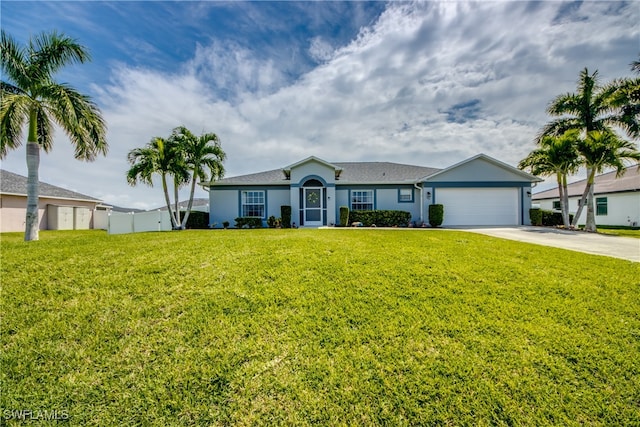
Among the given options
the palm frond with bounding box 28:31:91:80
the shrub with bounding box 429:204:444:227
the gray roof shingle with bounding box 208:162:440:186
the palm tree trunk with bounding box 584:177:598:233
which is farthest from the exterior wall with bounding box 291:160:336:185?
the palm tree trunk with bounding box 584:177:598:233

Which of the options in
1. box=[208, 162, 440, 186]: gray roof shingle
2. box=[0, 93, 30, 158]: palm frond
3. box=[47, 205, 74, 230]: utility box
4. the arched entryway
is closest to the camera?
box=[0, 93, 30, 158]: palm frond

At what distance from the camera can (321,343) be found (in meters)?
3.59

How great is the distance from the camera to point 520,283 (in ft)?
16.9

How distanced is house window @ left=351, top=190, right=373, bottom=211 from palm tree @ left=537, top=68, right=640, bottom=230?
1256cm

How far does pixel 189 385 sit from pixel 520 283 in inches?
230

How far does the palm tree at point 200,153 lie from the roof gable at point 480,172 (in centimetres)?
1403

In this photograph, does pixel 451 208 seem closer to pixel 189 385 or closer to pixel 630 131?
pixel 630 131

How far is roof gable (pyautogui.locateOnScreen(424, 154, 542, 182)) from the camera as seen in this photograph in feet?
57.2

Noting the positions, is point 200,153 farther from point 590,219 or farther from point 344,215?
point 590,219

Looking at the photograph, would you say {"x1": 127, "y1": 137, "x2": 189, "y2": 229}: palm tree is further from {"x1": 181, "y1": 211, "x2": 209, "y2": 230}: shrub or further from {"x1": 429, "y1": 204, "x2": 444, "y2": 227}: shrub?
{"x1": 429, "y1": 204, "x2": 444, "y2": 227}: shrub

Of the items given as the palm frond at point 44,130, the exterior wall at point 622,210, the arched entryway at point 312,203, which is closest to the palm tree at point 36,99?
the palm frond at point 44,130

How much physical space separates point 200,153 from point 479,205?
62.2ft

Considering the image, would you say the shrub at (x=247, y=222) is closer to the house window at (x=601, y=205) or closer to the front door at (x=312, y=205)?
the front door at (x=312, y=205)

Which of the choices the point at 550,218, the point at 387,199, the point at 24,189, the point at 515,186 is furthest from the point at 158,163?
the point at 550,218
